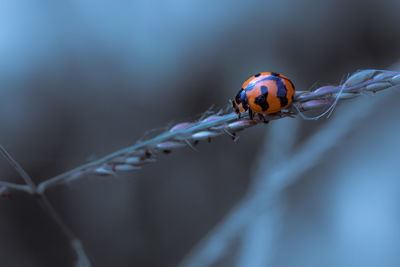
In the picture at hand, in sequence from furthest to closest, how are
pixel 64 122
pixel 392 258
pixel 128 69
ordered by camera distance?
pixel 128 69 → pixel 64 122 → pixel 392 258

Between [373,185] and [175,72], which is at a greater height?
[175,72]

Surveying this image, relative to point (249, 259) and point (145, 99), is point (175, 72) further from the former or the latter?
point (249, 259)

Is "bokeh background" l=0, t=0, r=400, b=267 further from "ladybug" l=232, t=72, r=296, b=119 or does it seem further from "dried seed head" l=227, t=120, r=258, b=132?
"dried seed head" l=227, t=120, r=258, b=132

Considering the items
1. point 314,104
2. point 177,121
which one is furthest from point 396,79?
point 177,121

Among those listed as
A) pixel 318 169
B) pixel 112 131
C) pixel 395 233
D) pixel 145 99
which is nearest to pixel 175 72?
pixel 145 99

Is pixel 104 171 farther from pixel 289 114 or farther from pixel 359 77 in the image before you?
pixel 359 77

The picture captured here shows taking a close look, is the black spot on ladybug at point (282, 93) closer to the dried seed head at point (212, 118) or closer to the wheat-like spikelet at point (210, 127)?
the wheat-like spikelet at point (210, 127)
